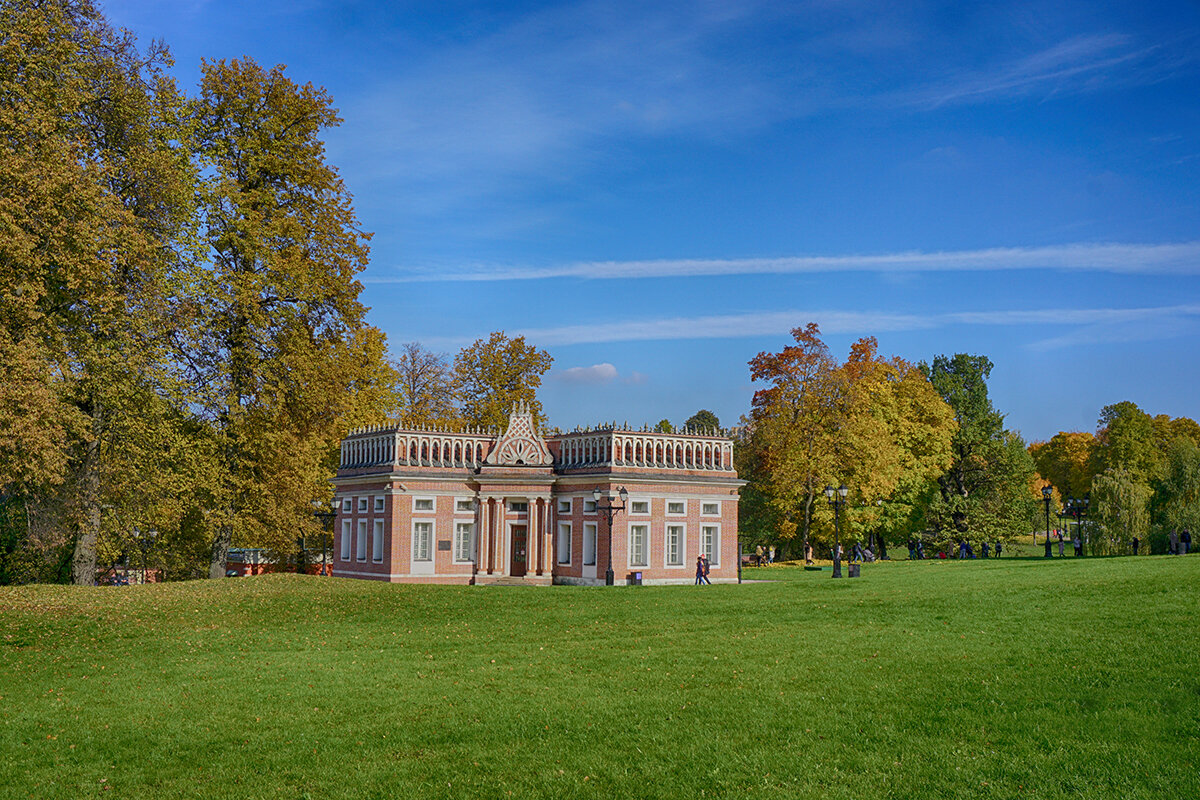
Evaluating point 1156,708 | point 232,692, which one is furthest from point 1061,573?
point 232,692

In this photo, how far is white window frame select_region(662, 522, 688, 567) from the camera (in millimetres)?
42375

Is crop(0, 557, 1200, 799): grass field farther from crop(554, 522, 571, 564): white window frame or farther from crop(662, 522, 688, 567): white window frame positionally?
crop(554, 522, 571, 564): white window frame

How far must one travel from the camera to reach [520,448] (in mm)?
43375

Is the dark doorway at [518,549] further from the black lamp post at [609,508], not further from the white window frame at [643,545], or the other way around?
the white window frame at [643,545]

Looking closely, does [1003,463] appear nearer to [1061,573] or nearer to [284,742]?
[1061,573]

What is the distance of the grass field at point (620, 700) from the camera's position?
12.2 m

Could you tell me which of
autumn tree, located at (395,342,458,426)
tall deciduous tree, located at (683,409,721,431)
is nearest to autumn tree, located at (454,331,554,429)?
autumn tree, located at (395,342,458,426)

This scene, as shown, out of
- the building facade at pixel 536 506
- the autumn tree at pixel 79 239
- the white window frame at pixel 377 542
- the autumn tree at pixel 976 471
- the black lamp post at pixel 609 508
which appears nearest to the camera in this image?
the autumn tree at pixel 79 239

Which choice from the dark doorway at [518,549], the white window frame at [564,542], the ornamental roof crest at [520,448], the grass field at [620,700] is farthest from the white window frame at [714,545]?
the grass field at [620,700]

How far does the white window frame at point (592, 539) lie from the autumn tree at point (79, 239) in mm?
17583

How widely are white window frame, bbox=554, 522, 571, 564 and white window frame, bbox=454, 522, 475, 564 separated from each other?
3.55 metres

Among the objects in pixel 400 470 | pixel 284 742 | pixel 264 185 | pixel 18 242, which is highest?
pixel 264 185

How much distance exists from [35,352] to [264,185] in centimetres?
Result: 1459

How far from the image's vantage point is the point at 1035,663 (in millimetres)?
17078
